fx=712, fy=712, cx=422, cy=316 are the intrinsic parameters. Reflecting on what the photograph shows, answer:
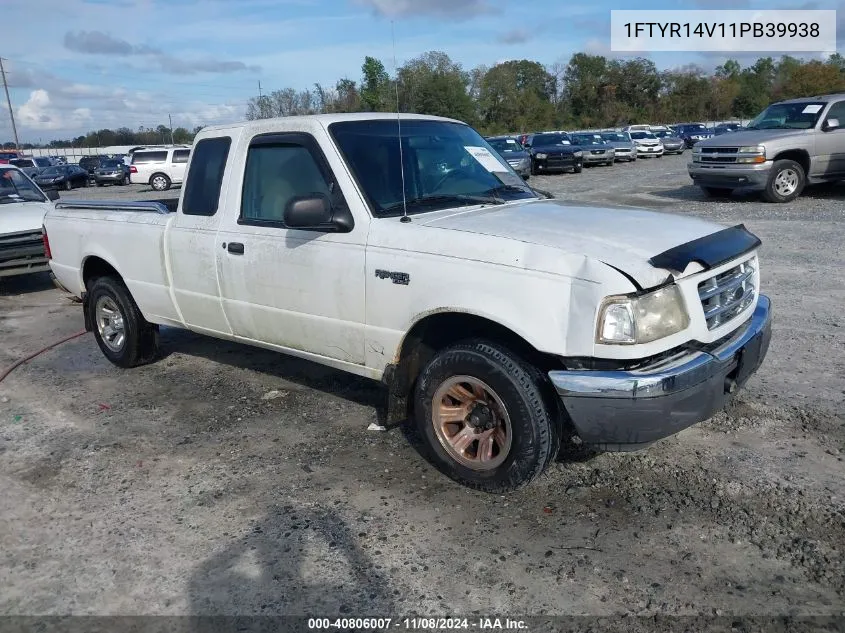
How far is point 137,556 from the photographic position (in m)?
3.35

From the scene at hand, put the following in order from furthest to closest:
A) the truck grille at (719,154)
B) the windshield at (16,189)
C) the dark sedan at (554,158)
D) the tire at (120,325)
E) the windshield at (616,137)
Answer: the windshield at (616,137) → the dark sedan at (554,158) → the truck grille at (719,154) → the windshield at (16,189) → the tire at (120,325)

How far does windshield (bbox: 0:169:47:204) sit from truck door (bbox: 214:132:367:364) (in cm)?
754

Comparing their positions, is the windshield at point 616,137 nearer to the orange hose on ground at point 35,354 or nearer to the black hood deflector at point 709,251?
the orange hose on ground at point 35,354

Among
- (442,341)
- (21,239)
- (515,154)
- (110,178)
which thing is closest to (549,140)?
(515,154)

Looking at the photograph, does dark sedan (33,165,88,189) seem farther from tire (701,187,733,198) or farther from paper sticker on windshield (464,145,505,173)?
paper sticker on windshield (464,145,505,173)

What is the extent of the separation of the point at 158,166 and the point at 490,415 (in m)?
29.7

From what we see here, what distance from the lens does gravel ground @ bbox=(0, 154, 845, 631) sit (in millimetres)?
2994

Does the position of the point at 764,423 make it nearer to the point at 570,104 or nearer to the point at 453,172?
the point at 453,172

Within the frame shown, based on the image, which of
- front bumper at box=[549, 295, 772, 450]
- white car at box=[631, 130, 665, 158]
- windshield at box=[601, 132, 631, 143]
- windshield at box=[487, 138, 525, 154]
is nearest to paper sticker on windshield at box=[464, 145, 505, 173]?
front bumper at box=[549, 295, 772, 450]

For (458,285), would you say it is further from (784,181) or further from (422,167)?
(784,181)

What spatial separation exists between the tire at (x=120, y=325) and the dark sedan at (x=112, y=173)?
32.5m

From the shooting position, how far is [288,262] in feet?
14.3

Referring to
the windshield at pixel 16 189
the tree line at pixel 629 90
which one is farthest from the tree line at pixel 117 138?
the windshield at pixel 16 189

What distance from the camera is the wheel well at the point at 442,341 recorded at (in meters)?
3.56
